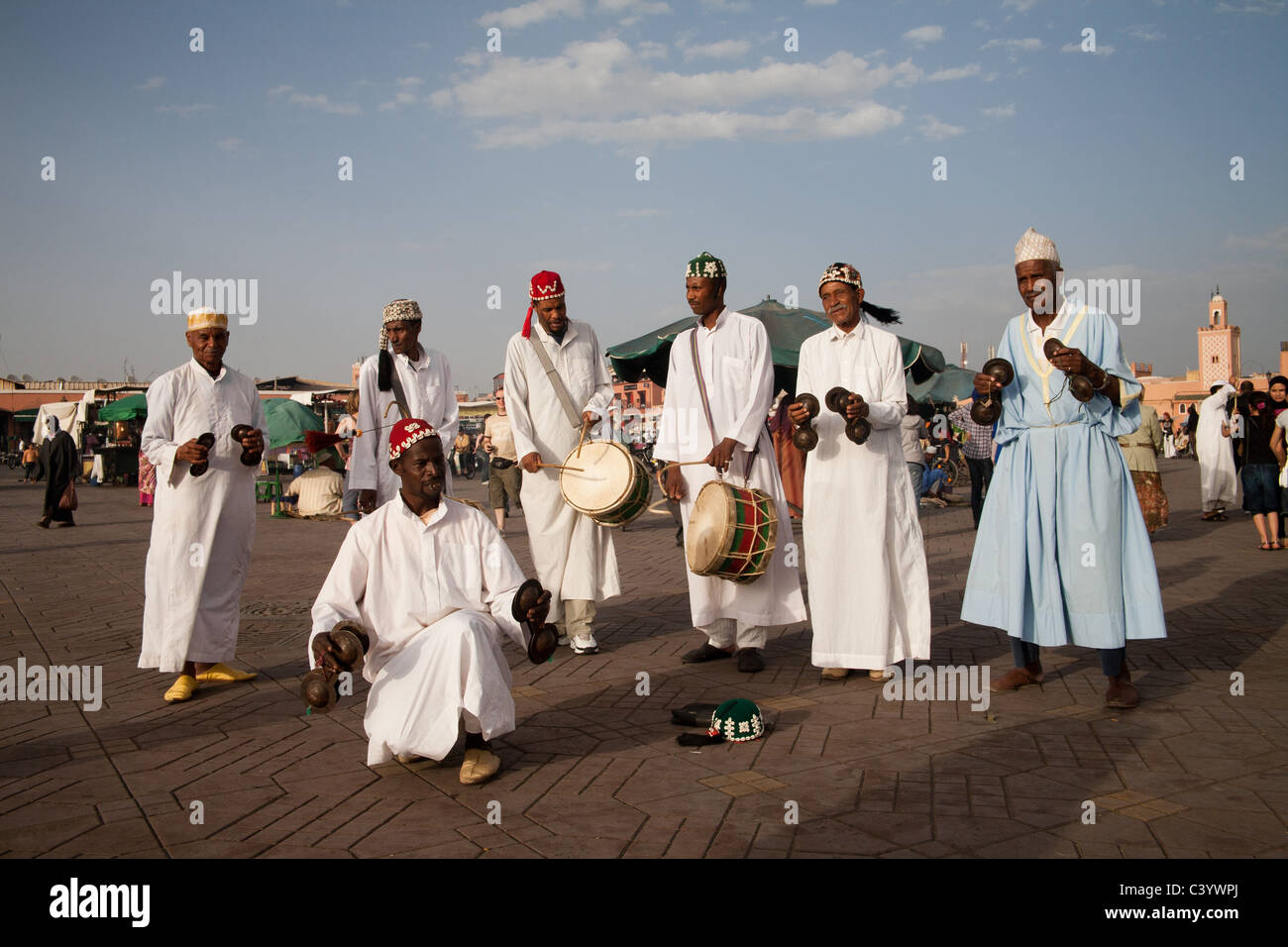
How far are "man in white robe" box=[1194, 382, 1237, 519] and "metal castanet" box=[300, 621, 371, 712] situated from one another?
14.9m

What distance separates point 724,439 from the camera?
629 cm

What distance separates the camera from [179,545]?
590 cm

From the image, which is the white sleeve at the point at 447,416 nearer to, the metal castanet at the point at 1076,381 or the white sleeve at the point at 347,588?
the white sleeve at the point at 347,588

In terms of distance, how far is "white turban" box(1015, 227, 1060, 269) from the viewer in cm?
555

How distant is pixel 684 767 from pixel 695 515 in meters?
1.99

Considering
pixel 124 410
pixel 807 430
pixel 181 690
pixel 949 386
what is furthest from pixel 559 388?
pixel 124 410

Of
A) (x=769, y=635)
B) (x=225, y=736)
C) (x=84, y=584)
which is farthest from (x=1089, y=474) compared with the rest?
(x=84, y=584)

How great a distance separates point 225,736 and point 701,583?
2.71 m

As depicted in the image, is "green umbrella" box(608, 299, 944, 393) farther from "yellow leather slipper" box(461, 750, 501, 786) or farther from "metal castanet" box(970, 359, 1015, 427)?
"yellow leather slipper" box(461, 750, 501, 786)

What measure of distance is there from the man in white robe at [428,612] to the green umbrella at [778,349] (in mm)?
8195

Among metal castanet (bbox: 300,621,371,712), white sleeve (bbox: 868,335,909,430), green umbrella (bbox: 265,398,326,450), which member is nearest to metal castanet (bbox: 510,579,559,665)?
metal castanet (bbox: 300,621,371,712)

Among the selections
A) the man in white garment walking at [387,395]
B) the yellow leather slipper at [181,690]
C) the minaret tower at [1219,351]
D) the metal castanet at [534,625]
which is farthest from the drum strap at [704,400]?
the minaret tower at [1219,351]

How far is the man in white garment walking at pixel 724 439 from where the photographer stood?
624 cm
